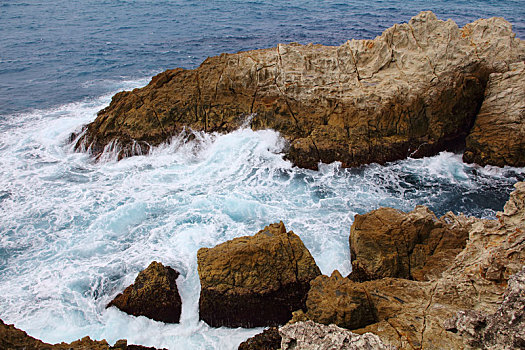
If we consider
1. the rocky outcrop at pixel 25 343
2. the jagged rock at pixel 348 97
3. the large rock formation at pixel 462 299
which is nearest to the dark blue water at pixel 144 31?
the jagged rock at pixel 348 97

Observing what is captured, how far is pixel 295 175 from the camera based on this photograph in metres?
16.7

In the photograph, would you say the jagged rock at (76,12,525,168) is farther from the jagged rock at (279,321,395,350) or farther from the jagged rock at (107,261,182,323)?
the jagged rock at (279,321,395,350)

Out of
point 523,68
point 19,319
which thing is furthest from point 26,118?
point 523,68

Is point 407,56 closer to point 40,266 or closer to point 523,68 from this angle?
point 523,68

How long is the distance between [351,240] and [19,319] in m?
9.82

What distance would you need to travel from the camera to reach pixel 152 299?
33.9ft

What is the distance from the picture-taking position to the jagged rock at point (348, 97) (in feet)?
55.3

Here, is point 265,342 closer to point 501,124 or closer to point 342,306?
point 342,306

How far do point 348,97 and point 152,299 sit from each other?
1185cm

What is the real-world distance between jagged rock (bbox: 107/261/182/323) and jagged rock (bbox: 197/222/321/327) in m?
0.84

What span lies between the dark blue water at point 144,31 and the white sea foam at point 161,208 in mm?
9902

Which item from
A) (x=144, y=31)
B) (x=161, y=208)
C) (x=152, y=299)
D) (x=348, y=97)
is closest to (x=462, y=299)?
(x=152, y=299)

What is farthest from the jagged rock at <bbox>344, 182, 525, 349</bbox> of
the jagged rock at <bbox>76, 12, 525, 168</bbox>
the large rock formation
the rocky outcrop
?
the jagged rock at <bbox>76, 12, 525, 168</bbox>

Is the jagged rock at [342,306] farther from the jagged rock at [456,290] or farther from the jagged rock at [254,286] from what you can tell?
the jagged rock at [254,286]
